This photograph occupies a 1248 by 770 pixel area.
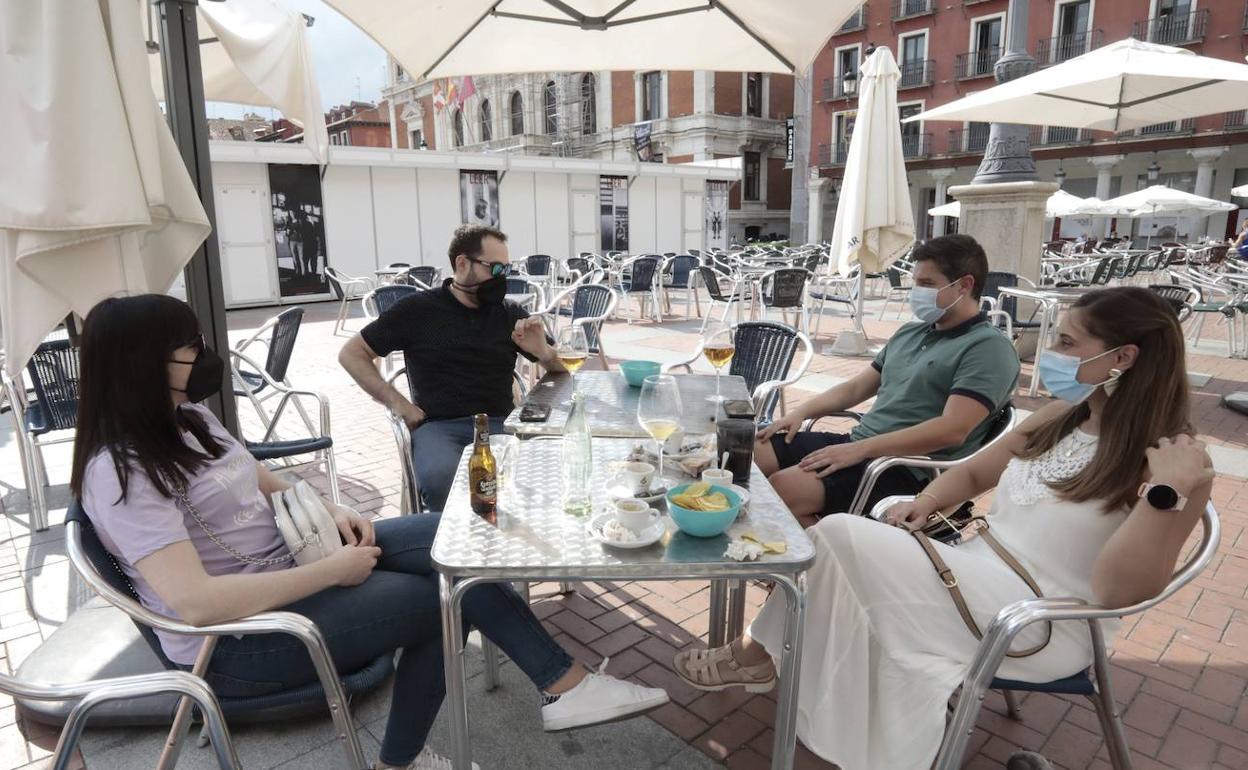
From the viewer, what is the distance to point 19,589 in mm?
2768

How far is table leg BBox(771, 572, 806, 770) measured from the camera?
140 centimetres

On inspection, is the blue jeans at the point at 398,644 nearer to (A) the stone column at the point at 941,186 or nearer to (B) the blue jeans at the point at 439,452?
(B) the blue jeans at the point at 439,452

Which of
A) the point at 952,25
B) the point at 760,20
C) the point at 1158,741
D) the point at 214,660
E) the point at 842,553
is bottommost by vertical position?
the point at 1158,741

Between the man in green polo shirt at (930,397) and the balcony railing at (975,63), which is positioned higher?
the balcony railing at (975,63)

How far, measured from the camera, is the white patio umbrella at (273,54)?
3779 mm

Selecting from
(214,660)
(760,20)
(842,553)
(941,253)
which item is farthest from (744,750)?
(760,20)

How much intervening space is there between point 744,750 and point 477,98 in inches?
1800

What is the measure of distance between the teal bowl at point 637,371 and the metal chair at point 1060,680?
4.96 feet

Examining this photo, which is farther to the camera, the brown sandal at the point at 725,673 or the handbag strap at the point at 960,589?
the brown sandal at the point at 725,673

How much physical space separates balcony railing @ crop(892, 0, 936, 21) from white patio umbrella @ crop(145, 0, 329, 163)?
101ft

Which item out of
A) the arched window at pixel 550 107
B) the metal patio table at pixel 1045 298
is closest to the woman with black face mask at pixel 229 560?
the metal patio table at pixel 1045 298

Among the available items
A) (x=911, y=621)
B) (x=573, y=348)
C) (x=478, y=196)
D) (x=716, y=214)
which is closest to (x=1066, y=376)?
(x=911, y=621)

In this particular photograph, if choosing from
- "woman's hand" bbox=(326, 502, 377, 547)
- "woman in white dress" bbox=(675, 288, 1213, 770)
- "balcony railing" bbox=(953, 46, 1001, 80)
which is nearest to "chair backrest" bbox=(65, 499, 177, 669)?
"woman's hand" bbox=(326, 502, 377, 547)

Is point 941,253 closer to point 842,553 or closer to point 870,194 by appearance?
point 842,553
